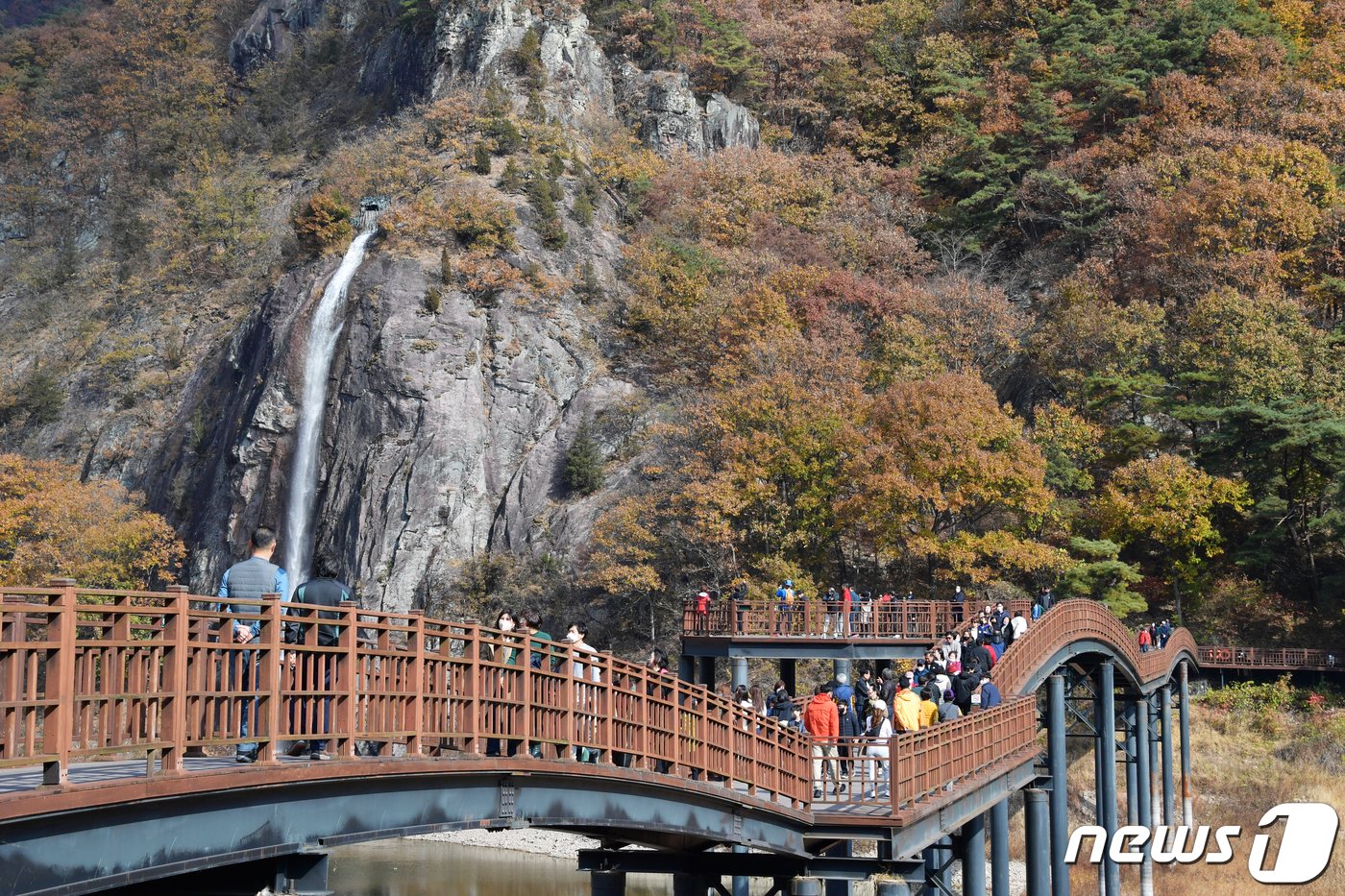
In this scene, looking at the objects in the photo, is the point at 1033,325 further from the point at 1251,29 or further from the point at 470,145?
the point at 470,145

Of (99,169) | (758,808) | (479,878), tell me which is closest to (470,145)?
(99,169)

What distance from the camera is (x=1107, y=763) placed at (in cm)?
3497

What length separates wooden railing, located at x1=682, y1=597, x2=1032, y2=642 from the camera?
35188 mm

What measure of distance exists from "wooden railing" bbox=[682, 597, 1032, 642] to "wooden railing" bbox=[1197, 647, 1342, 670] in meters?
14.1

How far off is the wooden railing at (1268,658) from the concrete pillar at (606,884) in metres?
32.5

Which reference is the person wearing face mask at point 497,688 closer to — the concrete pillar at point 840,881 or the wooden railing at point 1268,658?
the concrete pillar at point 840,881

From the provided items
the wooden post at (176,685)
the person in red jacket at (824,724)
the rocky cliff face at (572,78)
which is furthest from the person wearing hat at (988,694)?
the rocky cliff face at (572,78)

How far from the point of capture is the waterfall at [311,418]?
57906 mm

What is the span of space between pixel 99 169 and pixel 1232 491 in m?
71.7

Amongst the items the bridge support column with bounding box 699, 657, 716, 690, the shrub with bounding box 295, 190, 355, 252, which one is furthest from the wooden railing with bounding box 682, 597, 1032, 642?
the shrub with bounding box 295, 190, 355, 252

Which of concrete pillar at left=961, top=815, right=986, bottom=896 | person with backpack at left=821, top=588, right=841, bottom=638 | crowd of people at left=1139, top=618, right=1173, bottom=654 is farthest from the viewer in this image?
crowd of people at left=1139, top=618, right=1173, bottom=654

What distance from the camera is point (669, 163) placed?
2982 inches

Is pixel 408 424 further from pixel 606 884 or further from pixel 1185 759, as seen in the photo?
pixel 606 884

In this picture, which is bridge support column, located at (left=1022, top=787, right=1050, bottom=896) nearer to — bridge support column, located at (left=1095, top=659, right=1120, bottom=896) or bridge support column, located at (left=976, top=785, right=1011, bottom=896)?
bridge support column, located at (left=976, top=785, right=1011, bottom=896)
